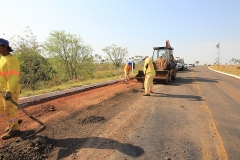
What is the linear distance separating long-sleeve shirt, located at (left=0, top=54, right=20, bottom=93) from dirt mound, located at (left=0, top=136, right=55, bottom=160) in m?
1.07

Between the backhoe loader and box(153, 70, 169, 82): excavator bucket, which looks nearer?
box(153, 70, 169, 82): excavator bucket

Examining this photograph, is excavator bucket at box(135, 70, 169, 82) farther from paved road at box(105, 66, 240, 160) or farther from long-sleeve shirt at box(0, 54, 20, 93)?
long-sleeve shirt at box(0, 54, 20, 93)

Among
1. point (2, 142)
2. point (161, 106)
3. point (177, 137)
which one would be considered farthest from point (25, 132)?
point (161, 106)

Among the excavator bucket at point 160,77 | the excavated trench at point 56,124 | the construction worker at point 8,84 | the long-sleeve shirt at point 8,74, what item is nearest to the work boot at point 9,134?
the construction worker at point 8,84

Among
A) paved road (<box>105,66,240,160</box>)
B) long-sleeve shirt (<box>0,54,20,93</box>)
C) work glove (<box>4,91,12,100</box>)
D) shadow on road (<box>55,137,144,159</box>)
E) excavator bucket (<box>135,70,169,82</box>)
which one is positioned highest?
long-sleeve shirt (<box>0,54,20,93</box>)

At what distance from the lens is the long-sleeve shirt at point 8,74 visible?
3.45 meters

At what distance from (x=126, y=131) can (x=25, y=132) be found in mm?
2279

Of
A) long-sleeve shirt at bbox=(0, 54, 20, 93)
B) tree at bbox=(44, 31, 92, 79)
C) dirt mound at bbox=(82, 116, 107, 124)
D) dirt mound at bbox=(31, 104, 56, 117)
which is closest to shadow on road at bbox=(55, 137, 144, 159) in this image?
dirt mound at bbox=(82, 116, 107, 124)

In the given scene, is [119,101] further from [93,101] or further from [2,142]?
[2,142]

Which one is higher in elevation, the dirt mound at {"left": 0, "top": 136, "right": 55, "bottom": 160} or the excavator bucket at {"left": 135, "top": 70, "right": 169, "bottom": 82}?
the excavator bucket at {"left": 135, "top": 70, "right": 169, "bottom": 82}

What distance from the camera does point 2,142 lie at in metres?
3.39

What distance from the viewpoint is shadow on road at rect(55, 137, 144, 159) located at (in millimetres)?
3039

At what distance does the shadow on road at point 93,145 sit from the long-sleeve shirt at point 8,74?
149cm

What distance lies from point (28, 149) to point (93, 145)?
1153 mm
